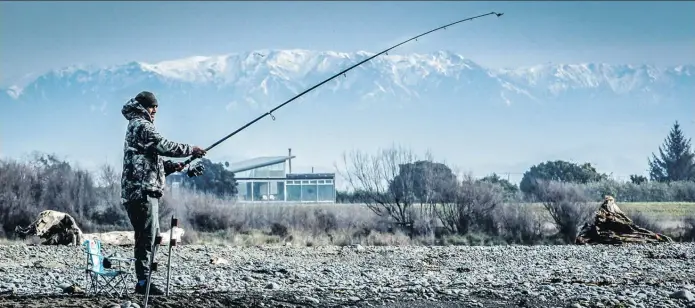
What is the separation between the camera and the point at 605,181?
167 ft

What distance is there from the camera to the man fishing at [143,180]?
33.4 ft

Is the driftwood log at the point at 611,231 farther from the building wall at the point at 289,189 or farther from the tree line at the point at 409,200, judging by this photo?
the building wall at the point at 289,189

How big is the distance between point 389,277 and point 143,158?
7.67 metres

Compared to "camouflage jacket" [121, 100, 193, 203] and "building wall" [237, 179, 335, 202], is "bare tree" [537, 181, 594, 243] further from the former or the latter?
"camouflage jacket" [121, 100, 193, 203]

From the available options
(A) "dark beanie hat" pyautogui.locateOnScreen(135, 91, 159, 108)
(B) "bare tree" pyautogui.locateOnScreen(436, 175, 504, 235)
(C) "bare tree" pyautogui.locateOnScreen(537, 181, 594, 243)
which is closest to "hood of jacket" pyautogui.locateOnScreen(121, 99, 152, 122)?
(A) "dark beanie hat" pyautogui.locateOnScreen(135, 91, 159, 108)

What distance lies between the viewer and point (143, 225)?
33.6 feet

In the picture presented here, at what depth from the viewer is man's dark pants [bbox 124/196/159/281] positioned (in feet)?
33.5

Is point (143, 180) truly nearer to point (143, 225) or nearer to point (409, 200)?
point (143, 225)

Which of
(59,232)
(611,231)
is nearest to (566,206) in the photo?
(611,231)

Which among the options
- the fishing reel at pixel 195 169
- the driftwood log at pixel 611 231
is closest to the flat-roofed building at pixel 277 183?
the driftwood log at pixel 611 231

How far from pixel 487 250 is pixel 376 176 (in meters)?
17.8

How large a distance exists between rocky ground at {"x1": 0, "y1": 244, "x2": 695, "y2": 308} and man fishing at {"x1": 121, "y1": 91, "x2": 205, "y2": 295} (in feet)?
1.90

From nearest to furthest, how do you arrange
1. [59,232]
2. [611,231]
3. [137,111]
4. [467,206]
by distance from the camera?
[137,111], [59,232], [611,231], [467,206]

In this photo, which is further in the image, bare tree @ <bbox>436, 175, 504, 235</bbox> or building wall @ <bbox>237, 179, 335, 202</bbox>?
building wall @ <bbox>237, 179, 335, 202</bbox>
